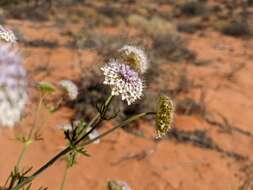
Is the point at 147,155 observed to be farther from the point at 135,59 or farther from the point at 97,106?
the point at 97,106

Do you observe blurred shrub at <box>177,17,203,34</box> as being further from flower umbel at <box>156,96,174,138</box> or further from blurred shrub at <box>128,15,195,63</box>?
flower umbel at <box>156,96,174,138</box>

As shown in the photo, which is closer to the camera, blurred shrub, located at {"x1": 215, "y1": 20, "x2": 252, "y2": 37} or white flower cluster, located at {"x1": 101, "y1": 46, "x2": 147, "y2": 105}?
white flower cluster, located at {"x1": 101, "y1": 46, "x2": 147, "y2": 105}

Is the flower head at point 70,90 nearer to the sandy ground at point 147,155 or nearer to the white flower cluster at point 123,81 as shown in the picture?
the white flower cluster at point 123,81

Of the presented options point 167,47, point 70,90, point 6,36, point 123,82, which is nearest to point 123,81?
point 123,82

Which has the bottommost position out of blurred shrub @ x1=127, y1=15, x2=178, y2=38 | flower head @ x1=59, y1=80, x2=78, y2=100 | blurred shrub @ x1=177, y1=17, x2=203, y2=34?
blurred shrub @ x1=177, y1=17, x2=203, y2=34

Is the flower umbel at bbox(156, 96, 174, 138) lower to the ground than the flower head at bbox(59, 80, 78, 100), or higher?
higher

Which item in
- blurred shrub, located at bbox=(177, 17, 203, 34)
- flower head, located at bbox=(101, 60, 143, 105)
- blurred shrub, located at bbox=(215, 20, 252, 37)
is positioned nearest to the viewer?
flower head, located at bbox=(101, 60, 143, 105)

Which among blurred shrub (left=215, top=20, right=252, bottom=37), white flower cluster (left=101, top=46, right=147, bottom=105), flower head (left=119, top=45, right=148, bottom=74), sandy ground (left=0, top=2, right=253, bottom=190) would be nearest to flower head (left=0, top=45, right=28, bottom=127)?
white flower cluster (left=101, top=46, right=147, bottom=105)
